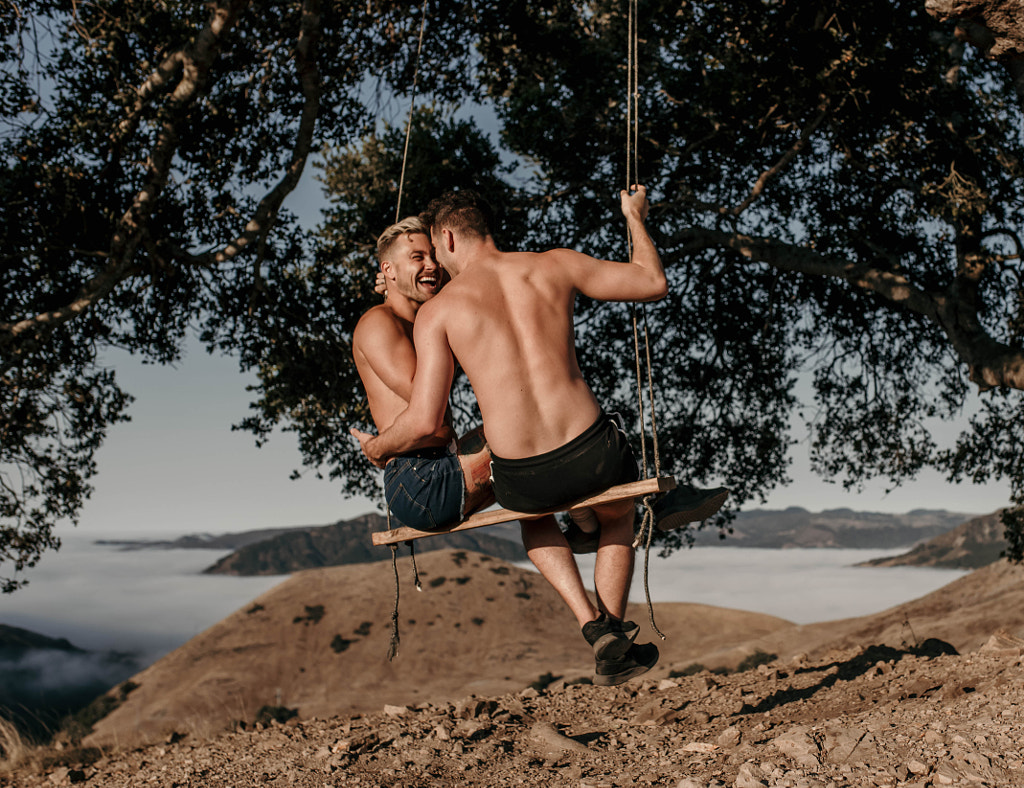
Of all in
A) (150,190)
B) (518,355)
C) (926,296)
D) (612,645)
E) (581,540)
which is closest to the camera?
(518,355)

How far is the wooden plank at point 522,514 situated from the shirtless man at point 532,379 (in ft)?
0.19

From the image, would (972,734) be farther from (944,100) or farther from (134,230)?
(134,230)

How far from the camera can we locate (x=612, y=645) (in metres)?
4.18

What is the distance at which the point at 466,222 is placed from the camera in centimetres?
440

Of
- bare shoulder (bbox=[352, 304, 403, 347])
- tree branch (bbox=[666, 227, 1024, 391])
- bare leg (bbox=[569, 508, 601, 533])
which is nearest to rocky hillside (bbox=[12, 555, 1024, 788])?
bare leg (bbox=[569, 508, 601, 533])

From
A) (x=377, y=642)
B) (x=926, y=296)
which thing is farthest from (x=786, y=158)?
(x=377, y=642)

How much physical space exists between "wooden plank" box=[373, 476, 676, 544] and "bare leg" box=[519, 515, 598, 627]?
0.30 meters

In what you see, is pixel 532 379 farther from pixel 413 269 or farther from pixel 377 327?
pixel 413 269

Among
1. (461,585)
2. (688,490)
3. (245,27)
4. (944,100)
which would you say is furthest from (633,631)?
(461,585)

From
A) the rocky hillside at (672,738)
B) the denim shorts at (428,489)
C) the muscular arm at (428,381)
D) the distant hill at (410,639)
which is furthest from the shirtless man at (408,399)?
the distant hill at (410,639)

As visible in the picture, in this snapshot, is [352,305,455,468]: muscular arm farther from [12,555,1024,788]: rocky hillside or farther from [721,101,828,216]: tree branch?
[721,101,828,216]: tree branch

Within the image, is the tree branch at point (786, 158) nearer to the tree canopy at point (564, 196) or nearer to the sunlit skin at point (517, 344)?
the tree canopy at point (564, 196)

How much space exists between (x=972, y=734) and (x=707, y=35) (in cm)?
876

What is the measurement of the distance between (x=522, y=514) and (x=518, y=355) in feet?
2.81
